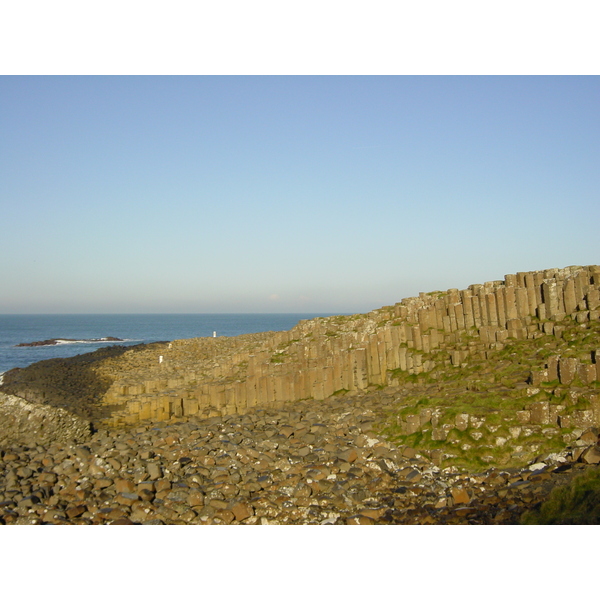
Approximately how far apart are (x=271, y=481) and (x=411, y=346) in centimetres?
548

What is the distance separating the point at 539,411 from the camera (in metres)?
7.34

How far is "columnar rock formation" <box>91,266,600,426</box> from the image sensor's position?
9.83 m

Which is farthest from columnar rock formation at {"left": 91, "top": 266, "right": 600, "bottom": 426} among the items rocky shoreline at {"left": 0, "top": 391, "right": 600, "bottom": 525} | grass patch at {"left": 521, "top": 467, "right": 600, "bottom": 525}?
grass patch at {"left": 521, "top": 467, "right": 600, "bottom": 525}

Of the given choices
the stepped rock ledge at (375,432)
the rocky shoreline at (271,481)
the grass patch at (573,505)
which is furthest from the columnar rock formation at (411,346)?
the grass patch at (573,505)

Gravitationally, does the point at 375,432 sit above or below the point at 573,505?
below

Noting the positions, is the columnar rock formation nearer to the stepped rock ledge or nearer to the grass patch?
the stepped rock ledge

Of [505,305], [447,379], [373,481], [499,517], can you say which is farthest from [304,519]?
[505,305]

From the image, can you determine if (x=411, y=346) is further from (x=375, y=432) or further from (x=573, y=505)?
(x=573, y=505)

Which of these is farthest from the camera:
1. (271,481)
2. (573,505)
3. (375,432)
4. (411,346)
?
(411,346)

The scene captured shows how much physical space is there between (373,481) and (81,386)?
18568mm

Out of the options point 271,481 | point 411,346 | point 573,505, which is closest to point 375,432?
point 271,481

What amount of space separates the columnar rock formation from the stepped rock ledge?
33 millimetres

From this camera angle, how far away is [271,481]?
7031mm

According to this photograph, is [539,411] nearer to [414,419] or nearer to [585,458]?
[585,458]
